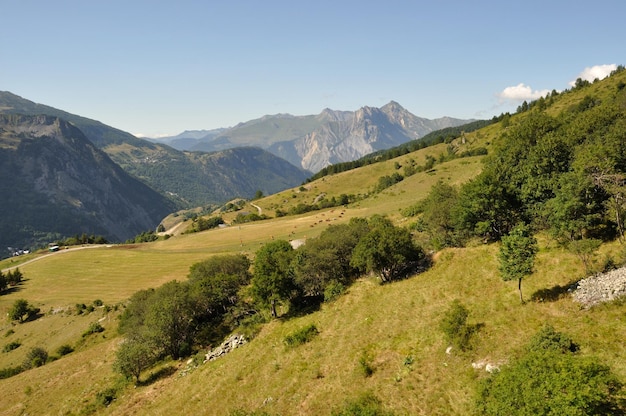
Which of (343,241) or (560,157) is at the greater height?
(560,157)

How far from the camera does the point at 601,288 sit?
28797mm

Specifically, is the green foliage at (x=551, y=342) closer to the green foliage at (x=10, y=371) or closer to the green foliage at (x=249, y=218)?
the green foliage at (x=10, y=371)

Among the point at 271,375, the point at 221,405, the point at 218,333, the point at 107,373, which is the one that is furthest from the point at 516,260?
the point at 107,373

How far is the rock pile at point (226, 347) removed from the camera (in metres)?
47.1

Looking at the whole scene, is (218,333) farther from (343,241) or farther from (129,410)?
(343,241)

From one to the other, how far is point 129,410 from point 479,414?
125 feet

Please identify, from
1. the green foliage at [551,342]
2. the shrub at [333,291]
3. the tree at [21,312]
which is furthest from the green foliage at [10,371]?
the green foliage at [551,342]

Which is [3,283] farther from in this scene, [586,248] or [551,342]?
[586,248]

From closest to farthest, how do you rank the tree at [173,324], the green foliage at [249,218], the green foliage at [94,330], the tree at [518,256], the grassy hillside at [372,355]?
1. the grassy hillside at [372,355]
2. the tree at [518,256]
3. the tree at [173,324]
4. the green foliage at [94,330]
5. the green foliage at [249,218]

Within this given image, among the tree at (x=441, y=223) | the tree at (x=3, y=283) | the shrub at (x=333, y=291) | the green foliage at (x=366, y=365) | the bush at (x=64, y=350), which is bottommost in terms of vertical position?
the bush at (x=64, y=350)

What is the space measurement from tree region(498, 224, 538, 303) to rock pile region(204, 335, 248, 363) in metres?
34.6

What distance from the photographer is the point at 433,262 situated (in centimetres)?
4941

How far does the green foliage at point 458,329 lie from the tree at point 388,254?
17125mm

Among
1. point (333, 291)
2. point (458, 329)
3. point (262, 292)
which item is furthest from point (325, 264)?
point (458, 329)
